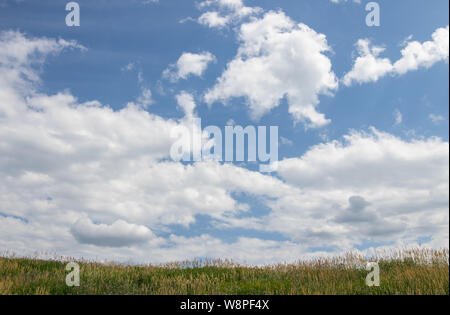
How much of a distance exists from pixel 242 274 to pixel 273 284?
8.53 ft

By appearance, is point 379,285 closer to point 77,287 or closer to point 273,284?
point 273,284

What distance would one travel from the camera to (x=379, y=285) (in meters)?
15.6

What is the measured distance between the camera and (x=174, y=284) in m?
16.8

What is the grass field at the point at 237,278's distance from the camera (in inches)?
597

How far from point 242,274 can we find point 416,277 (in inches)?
303

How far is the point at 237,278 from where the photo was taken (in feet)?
60.1

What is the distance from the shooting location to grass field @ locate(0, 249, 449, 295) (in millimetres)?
15172
